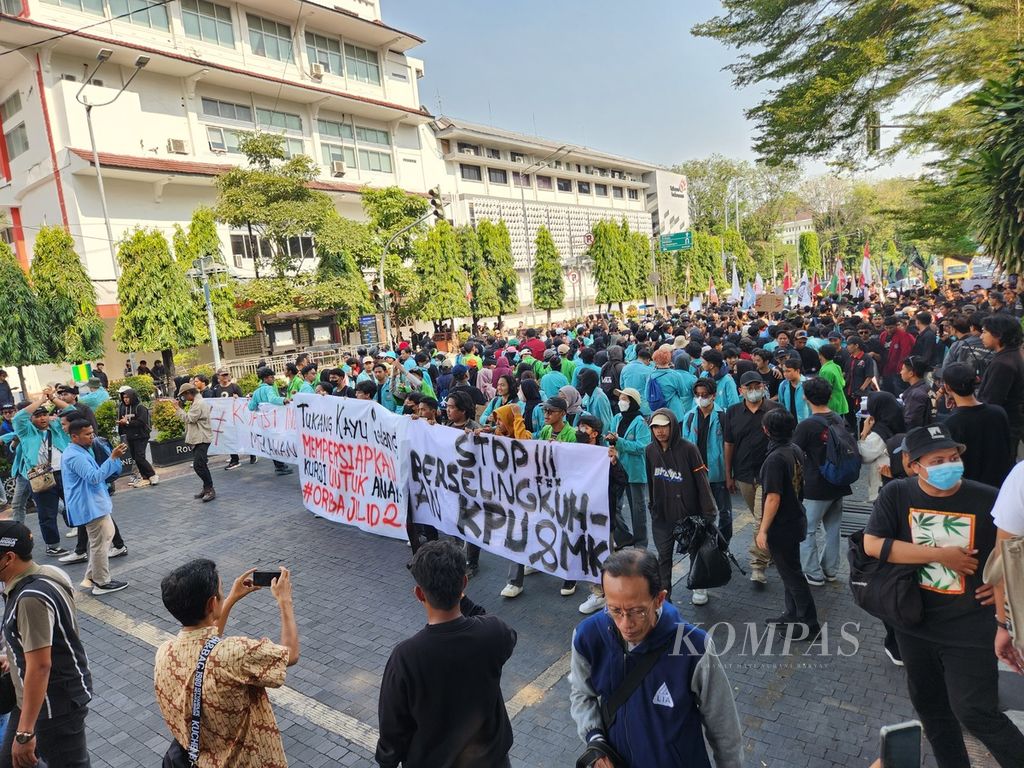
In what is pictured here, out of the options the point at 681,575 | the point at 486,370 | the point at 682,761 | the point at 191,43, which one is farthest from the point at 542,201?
the point at 682,761

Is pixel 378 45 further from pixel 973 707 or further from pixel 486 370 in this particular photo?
pixel 973 707

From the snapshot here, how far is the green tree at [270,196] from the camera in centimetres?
2383

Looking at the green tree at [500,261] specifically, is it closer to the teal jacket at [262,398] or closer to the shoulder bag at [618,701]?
the teal jacket at [262,398]

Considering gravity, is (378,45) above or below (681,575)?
above

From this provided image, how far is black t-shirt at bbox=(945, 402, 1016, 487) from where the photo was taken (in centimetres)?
446

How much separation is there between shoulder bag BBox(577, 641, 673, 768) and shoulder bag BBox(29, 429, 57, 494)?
8.51m

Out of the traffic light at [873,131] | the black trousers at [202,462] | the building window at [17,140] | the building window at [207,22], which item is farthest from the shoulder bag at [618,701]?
the building window at [207,22]

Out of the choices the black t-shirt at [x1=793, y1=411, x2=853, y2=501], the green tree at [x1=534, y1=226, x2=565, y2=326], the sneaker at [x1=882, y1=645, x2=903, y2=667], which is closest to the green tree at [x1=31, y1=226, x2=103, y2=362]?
the black t-shirt at [x1=793, y1=411, x2=853, y2=501]

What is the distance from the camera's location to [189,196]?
94.2 ft

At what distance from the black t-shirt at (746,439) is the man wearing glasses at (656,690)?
381cm

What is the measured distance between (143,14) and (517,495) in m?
31.7

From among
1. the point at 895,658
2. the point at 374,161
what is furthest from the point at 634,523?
the point at 374,161

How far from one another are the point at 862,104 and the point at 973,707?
1403cm

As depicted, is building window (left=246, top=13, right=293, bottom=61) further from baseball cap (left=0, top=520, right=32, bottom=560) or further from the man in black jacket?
the man in black jacket
